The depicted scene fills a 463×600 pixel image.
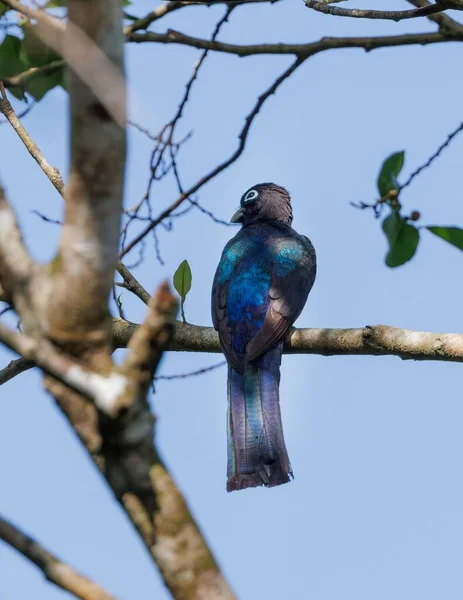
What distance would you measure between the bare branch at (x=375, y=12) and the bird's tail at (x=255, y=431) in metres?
2.35

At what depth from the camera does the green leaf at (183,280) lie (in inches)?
205

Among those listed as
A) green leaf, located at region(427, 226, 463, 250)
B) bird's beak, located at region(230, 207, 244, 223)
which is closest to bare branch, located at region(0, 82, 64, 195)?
green leaf, located at region(427, 226, 463, 250)

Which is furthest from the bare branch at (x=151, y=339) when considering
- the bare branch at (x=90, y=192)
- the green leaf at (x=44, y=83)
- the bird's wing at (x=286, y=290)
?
the bird's wing at (x=286, y=290)

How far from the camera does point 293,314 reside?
6211 mm

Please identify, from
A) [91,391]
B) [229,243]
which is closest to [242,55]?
[91,391]

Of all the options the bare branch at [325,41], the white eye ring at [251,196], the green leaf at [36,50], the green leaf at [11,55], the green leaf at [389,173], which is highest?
the white eye ring at [251,196]

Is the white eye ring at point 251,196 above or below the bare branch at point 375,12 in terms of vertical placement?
above

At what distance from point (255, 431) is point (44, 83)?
2837 mm

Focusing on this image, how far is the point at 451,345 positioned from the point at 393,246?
1.22m

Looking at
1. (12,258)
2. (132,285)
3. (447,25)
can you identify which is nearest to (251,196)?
(132,285)

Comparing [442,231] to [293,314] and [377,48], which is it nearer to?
[377,48]

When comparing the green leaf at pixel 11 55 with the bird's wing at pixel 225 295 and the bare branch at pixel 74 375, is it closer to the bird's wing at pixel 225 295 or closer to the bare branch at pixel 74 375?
the bare branch at pixel 74 375

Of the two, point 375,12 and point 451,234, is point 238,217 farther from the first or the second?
point 451,234

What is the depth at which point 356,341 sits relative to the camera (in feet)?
15.5
